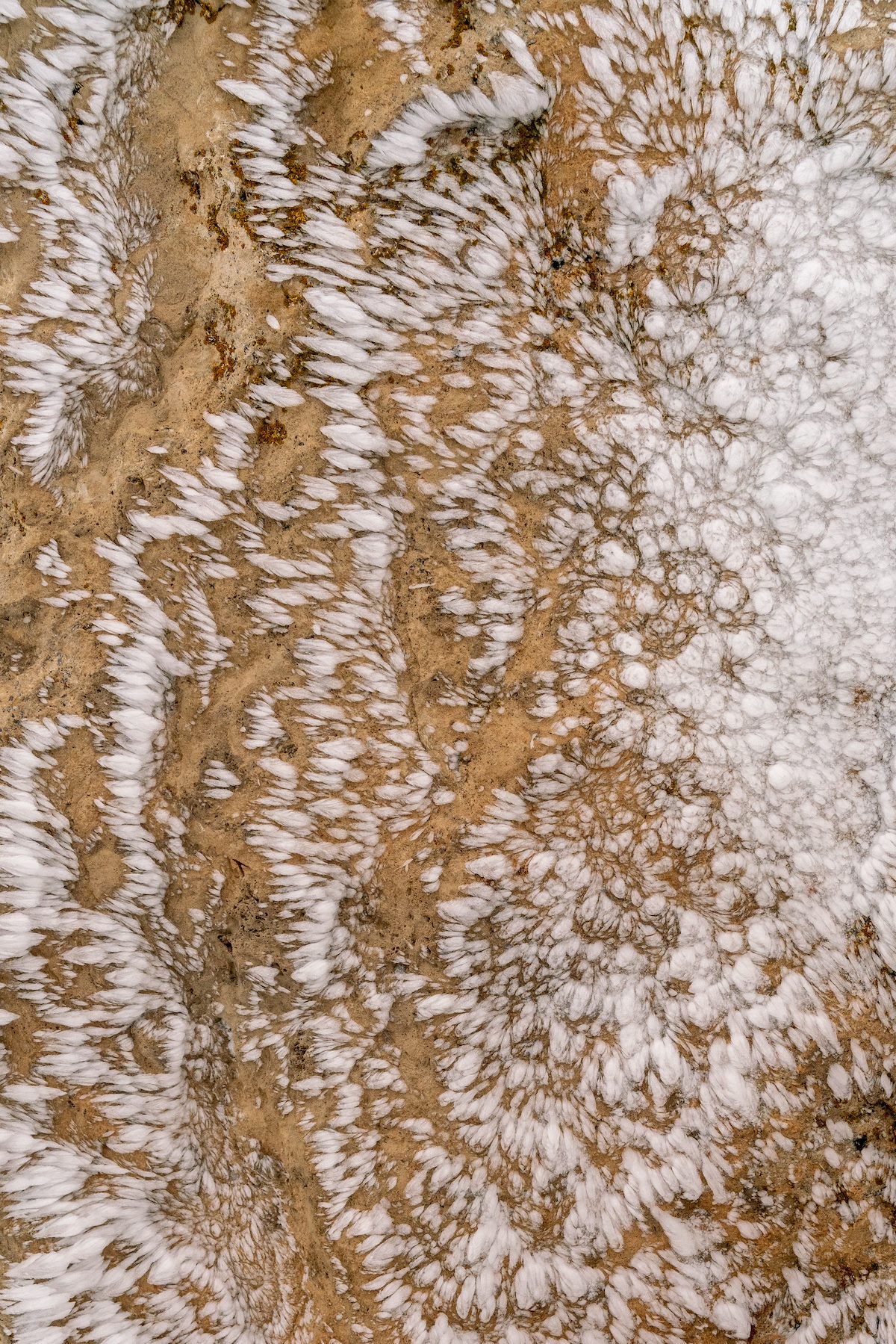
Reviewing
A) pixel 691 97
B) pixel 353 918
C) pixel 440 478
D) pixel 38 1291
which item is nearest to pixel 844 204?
pixel 691 97

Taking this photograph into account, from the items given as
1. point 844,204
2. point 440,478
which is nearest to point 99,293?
point 440,478

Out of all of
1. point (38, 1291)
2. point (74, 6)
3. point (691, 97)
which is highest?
point (691, 97)

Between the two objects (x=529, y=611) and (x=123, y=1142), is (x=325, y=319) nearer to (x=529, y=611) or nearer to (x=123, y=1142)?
(x=529, y=611)

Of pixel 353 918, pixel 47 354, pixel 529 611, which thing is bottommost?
pixel 353 918

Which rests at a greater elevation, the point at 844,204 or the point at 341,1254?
the point at 844,204

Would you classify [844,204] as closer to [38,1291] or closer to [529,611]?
[529,611]

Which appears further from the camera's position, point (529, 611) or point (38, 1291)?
point (529, 611)
